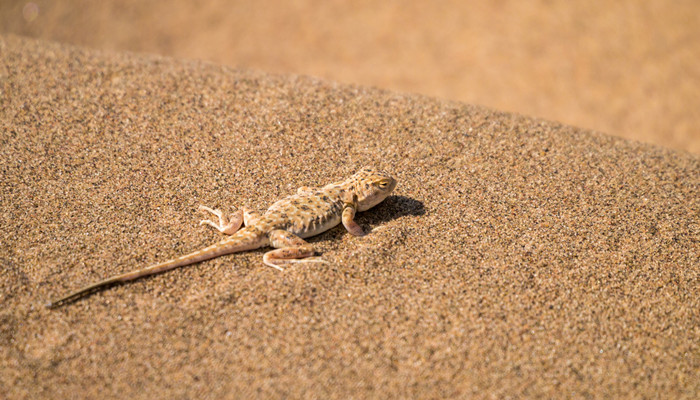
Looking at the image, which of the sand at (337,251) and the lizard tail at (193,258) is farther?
the lizard tail at (193,258)

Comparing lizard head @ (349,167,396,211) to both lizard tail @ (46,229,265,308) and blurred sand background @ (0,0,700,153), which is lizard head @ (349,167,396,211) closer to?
lizard tail @ (46,229,265,308)

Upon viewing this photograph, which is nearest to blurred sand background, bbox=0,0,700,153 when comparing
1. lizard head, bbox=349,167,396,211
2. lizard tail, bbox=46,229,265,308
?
lizard head, bbox=349,167,396,211

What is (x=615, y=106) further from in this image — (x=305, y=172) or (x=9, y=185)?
(x=9, y=185)

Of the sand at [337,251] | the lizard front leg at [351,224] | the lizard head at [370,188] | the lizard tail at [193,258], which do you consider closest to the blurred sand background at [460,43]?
the sand at [337,251]

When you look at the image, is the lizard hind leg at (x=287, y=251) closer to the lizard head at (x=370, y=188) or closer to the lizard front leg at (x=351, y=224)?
the lizard front leg at (x=351, y=224)

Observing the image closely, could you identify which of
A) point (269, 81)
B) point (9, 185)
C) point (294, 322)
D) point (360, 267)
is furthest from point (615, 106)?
point (9, 185)

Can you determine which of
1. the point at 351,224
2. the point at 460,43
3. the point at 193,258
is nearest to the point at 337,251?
the point at 351,224
